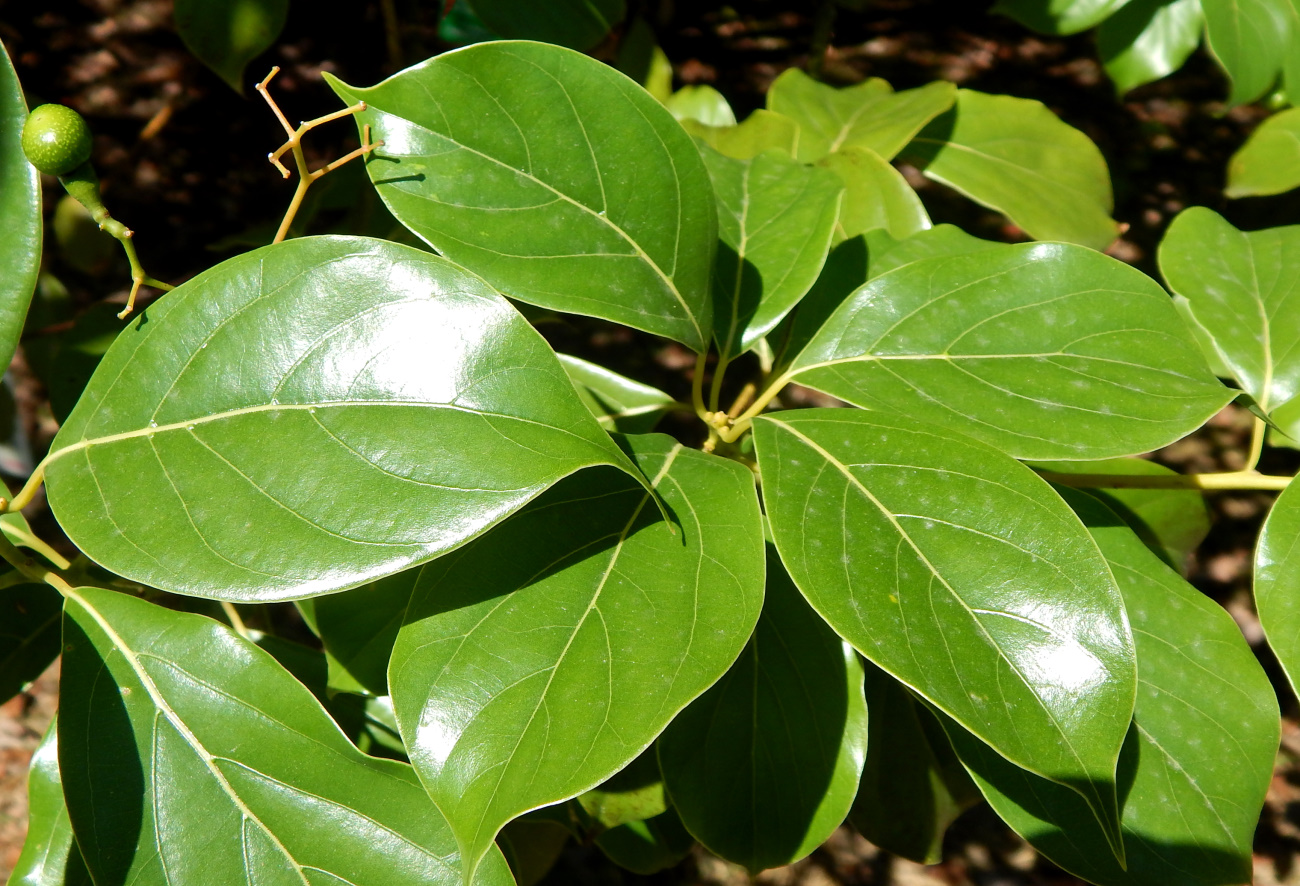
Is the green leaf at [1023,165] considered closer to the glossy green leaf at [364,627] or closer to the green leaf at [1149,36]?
the green leaf at [1149,36]

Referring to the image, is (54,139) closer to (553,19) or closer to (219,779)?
(219,779)

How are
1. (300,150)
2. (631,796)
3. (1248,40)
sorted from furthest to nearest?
(1248,40) → (631,796) → (300,150)

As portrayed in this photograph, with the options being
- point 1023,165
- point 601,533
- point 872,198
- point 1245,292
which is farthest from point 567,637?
point 1023,165

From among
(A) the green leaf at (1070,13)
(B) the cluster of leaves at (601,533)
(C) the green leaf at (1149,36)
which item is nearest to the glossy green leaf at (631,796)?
(B) the cluster of leaves at (601,533)

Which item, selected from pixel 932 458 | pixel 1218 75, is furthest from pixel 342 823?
pixel 1218 75

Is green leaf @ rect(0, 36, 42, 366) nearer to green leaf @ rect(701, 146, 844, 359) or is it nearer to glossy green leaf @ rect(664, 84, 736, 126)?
green leaf @ rect(701, 146, 844, 359)

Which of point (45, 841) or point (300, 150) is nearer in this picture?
point (300, 150)

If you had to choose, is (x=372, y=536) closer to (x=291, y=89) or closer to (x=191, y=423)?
(x=191, y=423)

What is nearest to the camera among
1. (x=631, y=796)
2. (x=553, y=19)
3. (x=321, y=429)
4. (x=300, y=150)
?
(x=321, y=429)
